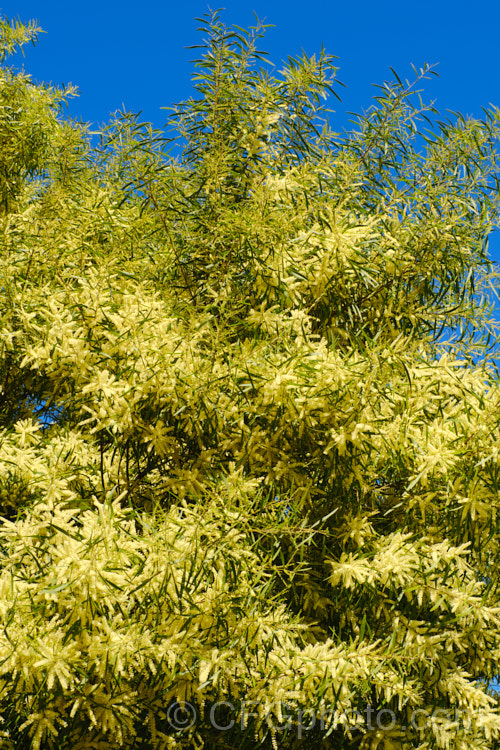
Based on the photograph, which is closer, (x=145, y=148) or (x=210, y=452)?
(x=210, y=452)

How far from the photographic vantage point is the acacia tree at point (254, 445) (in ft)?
9.12

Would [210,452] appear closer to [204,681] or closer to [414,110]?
[204,681]

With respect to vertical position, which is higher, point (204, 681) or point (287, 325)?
point (287, 325)

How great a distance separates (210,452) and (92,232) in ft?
4.93

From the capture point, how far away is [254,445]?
3.37m

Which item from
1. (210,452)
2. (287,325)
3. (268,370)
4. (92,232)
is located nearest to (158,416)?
(210,452)

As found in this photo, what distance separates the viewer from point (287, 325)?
355 cm

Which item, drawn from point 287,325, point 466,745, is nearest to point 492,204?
point 287,325

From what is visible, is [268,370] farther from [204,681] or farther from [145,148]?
[145,148]

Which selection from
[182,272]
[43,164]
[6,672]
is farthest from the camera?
[43,164]

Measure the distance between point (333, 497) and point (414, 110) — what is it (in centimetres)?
234

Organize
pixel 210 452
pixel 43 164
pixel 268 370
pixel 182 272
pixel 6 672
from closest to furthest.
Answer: pixel 6 672
pixel 268 370
pixel 210 452
pixel 182 272
pixel 43 164

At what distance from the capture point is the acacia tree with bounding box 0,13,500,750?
109 inches

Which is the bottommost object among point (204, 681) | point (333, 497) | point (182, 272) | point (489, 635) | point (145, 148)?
point (204, 681)
